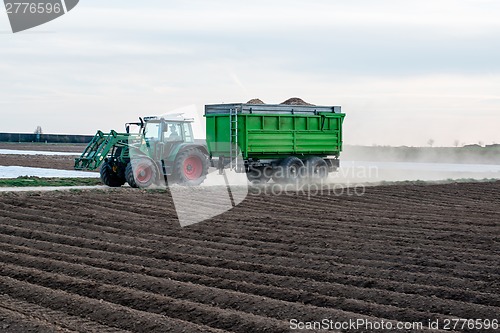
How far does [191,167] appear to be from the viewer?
20.7 m

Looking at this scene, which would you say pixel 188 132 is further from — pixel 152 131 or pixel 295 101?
pixel 295 101

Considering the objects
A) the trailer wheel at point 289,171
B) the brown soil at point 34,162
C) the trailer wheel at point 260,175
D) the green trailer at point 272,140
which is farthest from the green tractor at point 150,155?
the brown soil at point 34,162

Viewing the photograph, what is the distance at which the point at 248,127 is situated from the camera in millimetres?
21906

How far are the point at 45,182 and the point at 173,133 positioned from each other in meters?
3.94

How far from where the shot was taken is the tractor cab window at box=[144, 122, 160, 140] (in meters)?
20.4

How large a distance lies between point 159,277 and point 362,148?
3339 cm

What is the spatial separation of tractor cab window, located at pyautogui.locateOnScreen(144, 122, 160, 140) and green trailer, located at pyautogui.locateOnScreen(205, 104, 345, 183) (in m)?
2.35

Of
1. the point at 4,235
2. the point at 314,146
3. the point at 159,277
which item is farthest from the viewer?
the point at 314,146

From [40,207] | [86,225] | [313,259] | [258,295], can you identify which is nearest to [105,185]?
[40,207]

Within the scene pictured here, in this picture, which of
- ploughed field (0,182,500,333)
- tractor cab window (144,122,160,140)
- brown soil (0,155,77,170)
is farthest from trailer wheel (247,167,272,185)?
brown soil (0,155,77,170)

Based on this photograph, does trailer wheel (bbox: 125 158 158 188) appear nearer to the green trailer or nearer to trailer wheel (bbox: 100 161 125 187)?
trailer wheel (bbox: 100 161 125 187)

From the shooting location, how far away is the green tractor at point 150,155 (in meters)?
20.1

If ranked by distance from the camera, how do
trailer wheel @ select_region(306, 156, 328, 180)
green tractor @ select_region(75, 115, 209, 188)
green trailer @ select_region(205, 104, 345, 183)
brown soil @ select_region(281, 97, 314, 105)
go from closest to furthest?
green tractor @ select_region(75, 115, 209, 188) → green trailer @ select_region(205, 104, 345, 183) → trailer wheel @ select_region(306, 156, 328, 180) → brown soil @ select_region(281, 97, 314, 105)

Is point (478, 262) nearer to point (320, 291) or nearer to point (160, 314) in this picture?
point (320, 291)
